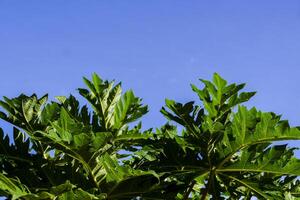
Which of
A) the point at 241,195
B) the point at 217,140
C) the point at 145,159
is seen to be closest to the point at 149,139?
the point at 145,159

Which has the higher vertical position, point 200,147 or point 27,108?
point 27,108

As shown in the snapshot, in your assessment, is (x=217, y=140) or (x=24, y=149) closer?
(x=217, y=140)

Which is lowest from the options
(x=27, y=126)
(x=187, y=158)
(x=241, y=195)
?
(x=241, y=195)

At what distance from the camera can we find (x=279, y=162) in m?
5.58

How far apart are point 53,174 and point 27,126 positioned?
0.58 metres

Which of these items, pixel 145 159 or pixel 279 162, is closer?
pixel 279 162

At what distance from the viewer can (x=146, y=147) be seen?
604 cm

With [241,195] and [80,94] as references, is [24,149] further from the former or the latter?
[241,195]

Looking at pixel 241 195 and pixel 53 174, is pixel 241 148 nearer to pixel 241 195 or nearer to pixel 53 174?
pixel 241 195

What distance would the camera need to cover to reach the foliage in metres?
5.44

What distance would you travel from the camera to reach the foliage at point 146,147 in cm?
544

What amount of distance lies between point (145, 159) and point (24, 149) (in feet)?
4.29

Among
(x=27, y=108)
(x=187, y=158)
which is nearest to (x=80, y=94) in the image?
(x=27, y=108)

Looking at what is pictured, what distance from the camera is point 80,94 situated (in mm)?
6270
